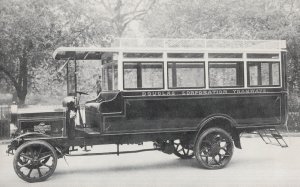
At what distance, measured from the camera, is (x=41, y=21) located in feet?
48.3

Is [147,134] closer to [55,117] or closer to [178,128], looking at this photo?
[178,128]

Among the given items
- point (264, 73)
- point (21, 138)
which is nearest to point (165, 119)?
point (264, 73)

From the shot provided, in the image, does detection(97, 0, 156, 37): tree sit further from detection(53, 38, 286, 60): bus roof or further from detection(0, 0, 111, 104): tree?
detection(53, 38, 286, 60): bus roof

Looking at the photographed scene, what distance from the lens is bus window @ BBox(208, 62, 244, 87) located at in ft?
30.1

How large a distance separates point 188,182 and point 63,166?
3284 mm

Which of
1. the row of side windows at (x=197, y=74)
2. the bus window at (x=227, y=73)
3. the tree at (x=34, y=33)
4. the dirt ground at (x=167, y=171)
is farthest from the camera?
the tree at (x=34, y=33)

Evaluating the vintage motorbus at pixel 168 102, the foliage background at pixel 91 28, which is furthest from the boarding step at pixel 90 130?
the foliage background at pixel 91 28

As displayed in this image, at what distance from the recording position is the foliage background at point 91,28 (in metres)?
14.4

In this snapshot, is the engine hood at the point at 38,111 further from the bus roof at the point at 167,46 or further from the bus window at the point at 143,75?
the bus window at the point at 143,75

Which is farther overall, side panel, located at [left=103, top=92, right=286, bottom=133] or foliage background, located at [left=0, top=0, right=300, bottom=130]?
foliage background, located at [left=0, top=0, right=300, bottom=130]

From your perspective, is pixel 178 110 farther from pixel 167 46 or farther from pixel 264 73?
pixel 264 73

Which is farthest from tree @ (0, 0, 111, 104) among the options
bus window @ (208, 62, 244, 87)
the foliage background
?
bus window @ (208, 62, 244, 87)

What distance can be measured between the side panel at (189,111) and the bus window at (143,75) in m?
0.27

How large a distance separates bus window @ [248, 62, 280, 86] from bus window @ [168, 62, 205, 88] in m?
1.23
